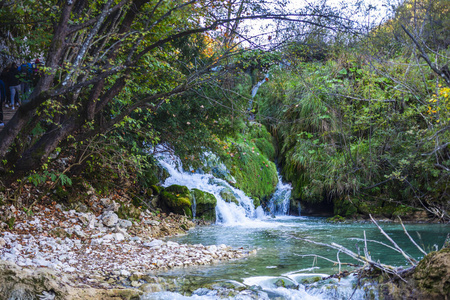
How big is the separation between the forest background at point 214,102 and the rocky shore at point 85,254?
2.49ft

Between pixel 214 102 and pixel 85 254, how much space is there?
15.7 feet

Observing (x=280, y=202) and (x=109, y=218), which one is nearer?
(x=109, y=218)

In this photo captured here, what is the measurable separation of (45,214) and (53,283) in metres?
3.60

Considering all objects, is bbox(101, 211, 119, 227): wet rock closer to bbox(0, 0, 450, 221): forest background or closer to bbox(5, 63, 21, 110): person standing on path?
bbox(0, 0, 450, 221): forest background

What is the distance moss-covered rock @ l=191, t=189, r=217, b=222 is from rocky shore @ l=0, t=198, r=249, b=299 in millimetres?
2454

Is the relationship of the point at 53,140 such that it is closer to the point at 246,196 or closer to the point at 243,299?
the point at 243,299

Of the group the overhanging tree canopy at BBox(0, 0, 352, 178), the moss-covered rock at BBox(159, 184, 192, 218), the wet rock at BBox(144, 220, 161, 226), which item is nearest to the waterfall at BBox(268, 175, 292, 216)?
the moss-covered rock at BBox(159, 184, 192, 218)

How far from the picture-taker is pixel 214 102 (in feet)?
29.9

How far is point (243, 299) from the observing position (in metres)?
4.55

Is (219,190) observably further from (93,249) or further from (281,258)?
(93,249)

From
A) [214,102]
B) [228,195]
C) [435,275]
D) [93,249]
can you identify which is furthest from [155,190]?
[435,275]

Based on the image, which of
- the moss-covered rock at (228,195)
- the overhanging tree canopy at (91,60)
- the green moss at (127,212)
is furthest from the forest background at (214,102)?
the moss-covered rock at (228,195)

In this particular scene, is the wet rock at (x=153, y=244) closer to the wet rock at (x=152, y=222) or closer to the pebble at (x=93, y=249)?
the pebble at (x=93, y=249)

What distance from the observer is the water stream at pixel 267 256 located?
4.70 metres
